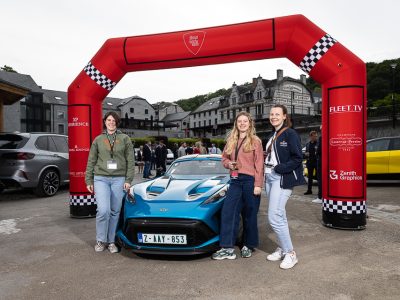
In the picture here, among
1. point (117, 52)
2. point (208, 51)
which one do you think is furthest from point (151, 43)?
point (208, 51)

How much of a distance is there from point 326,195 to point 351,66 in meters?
2.14

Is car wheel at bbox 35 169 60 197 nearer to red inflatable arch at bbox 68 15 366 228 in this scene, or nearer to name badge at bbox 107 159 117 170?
red inflatable arch at bbox 68 15 366 228

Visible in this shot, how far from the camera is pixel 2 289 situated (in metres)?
3.47

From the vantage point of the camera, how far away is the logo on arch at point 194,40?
622cm

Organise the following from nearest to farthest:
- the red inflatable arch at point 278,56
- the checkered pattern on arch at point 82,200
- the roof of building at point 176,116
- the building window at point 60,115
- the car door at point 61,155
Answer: the red inflatable arch at point 278,56
the checkered pattern on arch at point 82,200
the car door at point 61,155
the building window at point 60,115
the roof of building at point 176,116

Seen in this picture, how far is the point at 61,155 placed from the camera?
10.1m

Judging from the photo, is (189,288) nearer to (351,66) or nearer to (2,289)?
(2,289)

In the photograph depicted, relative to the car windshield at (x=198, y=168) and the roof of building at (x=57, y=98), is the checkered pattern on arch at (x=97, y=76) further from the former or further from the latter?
the roof of building at (x=57, y=98)

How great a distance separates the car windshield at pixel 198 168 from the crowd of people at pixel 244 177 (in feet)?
3.93

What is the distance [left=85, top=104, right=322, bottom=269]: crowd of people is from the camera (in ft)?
13.0

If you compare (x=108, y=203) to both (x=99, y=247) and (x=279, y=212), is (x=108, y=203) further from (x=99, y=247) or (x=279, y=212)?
(x=279, y=212)

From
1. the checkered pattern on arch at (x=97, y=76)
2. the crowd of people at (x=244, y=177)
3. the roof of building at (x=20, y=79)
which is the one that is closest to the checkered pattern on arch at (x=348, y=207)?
the crowd of people at (x=244, y=177)

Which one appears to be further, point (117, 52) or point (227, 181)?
point (117, 52)

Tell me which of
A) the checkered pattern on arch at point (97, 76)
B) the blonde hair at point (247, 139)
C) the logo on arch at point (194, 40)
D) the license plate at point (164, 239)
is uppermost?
the logo on arch at point (194, 40)
